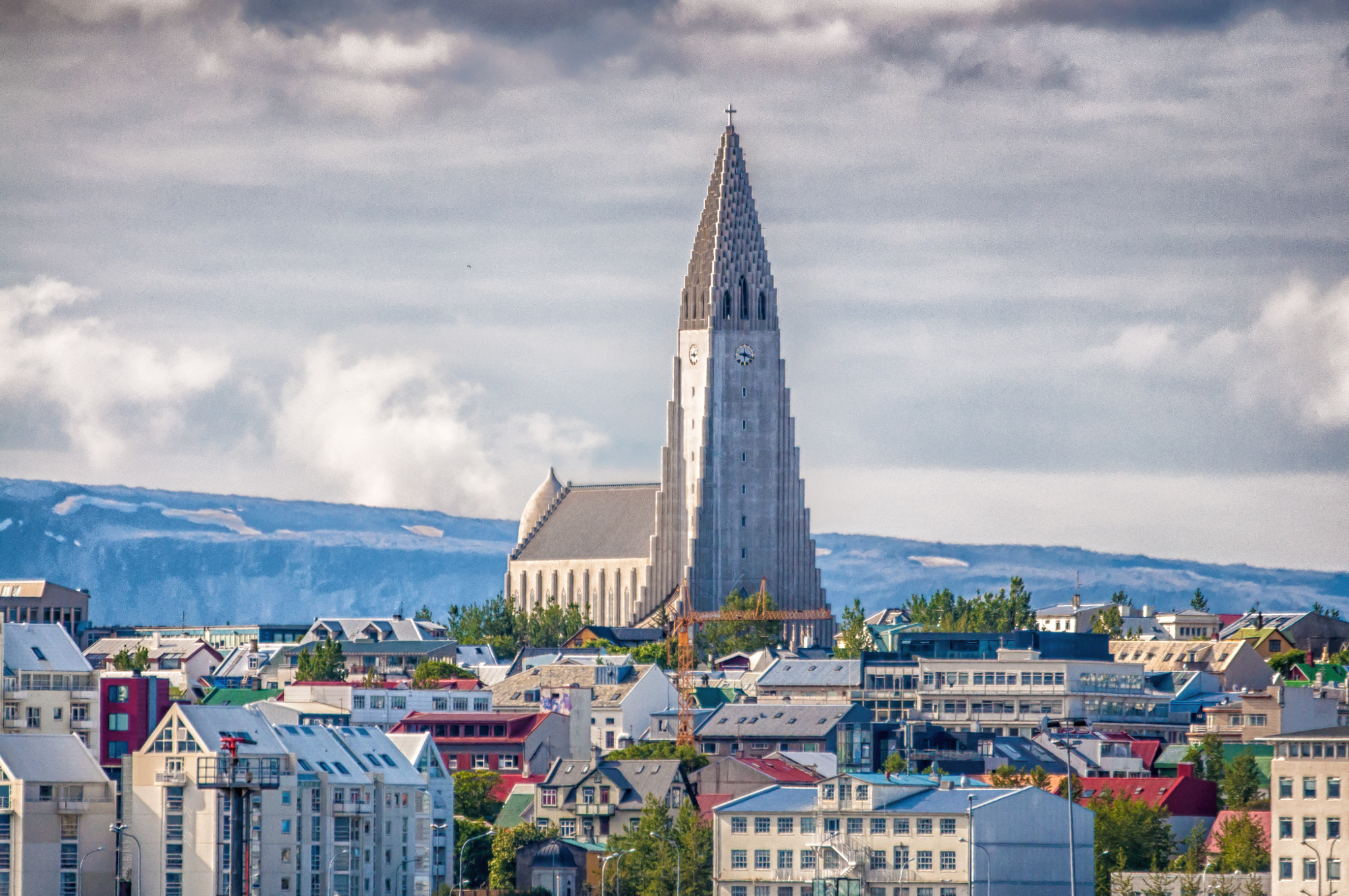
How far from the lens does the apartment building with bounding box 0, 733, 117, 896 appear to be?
148875 mm

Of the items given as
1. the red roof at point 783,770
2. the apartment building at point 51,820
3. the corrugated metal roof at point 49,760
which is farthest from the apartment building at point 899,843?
the corrugated metal roof at point 49,760

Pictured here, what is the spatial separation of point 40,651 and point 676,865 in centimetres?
3934

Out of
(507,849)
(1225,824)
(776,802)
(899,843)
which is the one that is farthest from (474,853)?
(1225,824)

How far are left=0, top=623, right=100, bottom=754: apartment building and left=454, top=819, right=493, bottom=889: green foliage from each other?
2152cm

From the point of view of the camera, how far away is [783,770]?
186250mm

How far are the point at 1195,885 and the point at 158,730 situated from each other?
168 ft

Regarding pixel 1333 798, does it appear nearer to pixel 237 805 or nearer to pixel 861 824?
pixel 861 824

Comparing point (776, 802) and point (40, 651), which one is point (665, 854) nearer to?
point (776, 802)

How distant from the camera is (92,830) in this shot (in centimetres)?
15275

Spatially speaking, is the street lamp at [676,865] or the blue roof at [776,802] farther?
the blue roof at [776,802]

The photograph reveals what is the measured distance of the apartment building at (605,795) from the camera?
179250 mm

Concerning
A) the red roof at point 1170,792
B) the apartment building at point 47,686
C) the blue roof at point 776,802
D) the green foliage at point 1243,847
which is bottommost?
the green foliage at point 1243,847

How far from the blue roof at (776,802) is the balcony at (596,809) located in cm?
1712

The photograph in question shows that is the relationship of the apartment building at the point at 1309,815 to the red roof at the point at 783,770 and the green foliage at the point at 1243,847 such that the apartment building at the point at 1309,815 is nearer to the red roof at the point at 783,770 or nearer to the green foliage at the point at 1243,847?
the green foliage at the point at 1243,847
